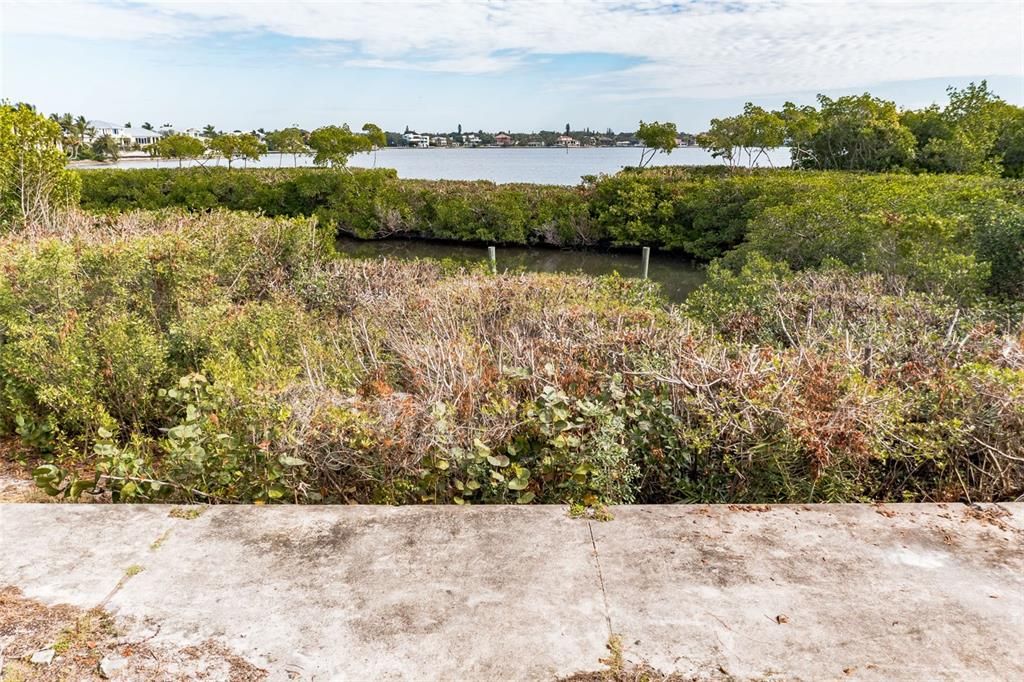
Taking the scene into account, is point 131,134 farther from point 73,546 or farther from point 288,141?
point 73,546

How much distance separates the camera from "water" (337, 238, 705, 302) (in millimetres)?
20766

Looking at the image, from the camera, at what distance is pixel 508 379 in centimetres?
372

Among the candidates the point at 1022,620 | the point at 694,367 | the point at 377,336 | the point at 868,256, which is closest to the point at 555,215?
the point at 868,256

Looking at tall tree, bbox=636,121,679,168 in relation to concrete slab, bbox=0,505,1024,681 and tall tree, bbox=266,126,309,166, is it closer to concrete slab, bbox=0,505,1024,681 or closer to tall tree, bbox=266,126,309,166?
tall tree, bbox=266,126,309,166

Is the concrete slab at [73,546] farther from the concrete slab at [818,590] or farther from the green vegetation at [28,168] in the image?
the green vegetation at [28,168]

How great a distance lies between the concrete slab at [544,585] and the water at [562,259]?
1582cm

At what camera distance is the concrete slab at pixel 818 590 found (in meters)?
1.94

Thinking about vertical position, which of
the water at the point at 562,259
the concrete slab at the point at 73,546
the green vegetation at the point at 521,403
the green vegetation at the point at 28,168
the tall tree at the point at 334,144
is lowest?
the water at the point at 562,259

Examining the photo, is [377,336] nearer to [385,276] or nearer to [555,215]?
[385,276]

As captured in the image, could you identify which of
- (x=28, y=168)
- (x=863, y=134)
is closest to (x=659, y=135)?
(x=863, y=134)

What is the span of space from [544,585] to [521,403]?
130 cm

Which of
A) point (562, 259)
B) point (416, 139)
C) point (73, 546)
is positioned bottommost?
point (562, 259)

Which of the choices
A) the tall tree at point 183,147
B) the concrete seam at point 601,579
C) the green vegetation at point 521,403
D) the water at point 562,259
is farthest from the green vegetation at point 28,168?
the tall tree at point 183,147

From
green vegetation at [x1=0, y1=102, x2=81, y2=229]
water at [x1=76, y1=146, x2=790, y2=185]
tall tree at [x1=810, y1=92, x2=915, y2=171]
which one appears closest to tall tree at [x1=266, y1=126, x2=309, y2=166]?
water at [x1=76, y1=146, x2=790, y2=185]
